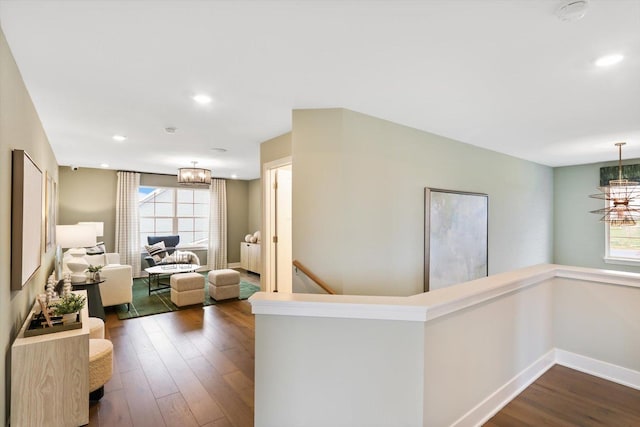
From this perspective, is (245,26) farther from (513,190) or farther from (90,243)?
(513,190)

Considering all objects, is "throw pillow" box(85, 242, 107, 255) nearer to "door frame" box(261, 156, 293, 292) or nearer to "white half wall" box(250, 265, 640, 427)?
"door frame" box(261, 156, 293, 292)

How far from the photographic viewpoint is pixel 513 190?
16.7 ft

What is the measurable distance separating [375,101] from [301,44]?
44.0 inches

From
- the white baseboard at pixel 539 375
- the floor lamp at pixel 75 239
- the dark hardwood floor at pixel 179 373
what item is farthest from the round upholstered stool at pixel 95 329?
the white baseboard at pixel 539 375

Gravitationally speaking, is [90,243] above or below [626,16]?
below

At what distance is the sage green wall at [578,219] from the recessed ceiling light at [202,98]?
6.58 meters

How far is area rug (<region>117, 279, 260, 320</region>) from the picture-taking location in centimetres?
461

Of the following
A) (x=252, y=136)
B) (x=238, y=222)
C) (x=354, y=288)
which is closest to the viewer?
(x=354, y=288)

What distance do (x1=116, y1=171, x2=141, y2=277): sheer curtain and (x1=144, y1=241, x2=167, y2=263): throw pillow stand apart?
50cm

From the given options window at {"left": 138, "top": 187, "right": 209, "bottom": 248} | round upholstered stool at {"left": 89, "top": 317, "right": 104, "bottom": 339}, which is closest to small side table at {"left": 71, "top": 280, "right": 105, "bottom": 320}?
round upholstered stool at {"left": 89, "top": 317, "right": 104, "bottom": 339}

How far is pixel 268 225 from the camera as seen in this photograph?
3922mm

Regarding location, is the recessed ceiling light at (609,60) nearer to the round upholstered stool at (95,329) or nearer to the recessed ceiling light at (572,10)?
A: the recessed ceiling light at (572,10)

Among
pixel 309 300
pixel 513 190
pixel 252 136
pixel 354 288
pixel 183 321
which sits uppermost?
pixel 252 136

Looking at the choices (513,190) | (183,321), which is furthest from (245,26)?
(513,190)
